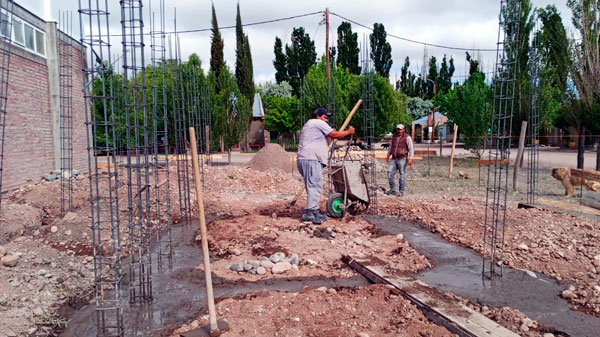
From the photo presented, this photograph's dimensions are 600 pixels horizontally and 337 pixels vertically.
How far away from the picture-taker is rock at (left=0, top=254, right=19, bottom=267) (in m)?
4.92

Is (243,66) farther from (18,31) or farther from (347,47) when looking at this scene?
(18,31)

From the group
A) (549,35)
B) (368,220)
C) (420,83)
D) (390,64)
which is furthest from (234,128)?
(420,83)

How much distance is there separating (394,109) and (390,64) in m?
19.1

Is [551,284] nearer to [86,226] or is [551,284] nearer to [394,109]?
[86,226]

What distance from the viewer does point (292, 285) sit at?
4.55 m

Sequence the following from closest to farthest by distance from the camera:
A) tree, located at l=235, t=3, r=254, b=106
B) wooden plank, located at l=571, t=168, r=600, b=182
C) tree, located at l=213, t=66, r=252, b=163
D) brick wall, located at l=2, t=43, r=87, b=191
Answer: wooden plank, located at l=571, t=168, r=600, b=182 < brick wall, located at l=2, t=43, r=87, b=191 < tree, located at l=213, t=66, r=252, b=163 < tree, located at l=235, t=3, r=254, b=106

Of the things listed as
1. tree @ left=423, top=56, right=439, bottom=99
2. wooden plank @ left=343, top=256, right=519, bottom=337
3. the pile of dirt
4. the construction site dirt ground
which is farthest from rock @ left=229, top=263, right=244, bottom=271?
tree @ left=423, top=56, right=439, bottom=99

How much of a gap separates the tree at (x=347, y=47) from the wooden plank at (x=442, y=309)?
119ft

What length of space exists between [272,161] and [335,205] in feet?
26.9

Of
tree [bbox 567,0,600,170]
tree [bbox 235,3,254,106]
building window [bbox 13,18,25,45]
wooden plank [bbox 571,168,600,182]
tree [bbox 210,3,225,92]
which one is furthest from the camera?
tree [bbox 235,3,254,106]

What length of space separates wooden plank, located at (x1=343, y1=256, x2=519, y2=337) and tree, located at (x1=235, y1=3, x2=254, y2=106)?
3078cm

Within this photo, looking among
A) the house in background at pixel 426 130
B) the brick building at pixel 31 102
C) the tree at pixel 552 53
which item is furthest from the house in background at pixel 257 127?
the tree at pixel 552 53

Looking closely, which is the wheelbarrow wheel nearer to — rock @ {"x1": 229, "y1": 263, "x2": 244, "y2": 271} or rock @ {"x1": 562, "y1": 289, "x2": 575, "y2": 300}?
rock @ {"x1": 229, "y1": 263, "x2": 244, "y2": 271}

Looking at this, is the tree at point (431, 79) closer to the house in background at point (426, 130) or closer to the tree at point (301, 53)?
the house in background at point (426, 130)
